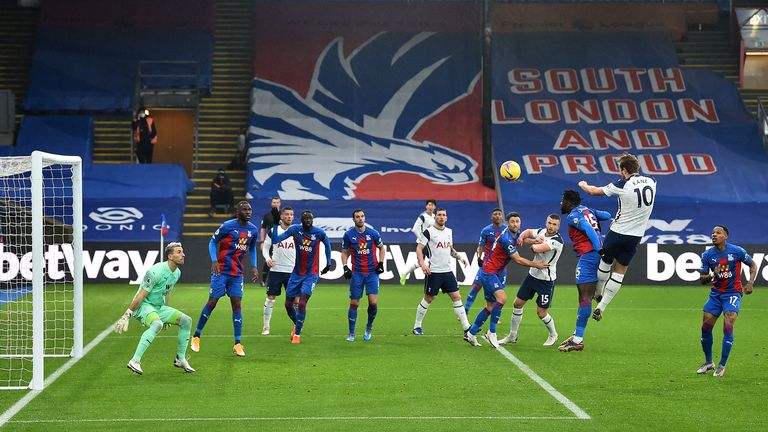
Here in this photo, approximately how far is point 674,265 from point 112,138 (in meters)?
19.6

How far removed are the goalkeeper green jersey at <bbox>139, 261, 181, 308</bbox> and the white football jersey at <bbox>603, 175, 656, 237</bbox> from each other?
19.2 ft

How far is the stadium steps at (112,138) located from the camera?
3544 centimetres

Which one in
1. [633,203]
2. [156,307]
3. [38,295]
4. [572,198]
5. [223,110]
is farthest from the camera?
[223,110]

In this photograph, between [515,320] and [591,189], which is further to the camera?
[515,320]

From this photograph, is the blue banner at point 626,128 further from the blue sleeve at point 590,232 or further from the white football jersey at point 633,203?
the white football jersey at point 633,203

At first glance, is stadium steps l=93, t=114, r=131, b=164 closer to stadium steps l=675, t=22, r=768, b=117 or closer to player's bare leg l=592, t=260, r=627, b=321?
stadium steps l=675, t=22, r=768, b=117

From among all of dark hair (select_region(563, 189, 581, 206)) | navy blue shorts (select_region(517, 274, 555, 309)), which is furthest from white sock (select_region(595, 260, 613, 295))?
navy blue shorts (select_region(517, 274, 555, 309))

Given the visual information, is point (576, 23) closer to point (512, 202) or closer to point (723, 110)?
point (723, 110)

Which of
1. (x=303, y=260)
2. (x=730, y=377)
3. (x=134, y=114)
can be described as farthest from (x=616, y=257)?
(x=134, y=114)

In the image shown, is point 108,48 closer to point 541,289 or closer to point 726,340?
point 541,289

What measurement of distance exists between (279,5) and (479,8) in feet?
25.0

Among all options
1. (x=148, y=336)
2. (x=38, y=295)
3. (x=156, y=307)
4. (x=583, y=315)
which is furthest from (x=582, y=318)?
(x=38, y=295)

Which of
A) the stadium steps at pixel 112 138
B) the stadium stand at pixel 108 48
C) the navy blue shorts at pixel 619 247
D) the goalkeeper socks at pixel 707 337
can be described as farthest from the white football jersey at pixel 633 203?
the stadium stand at pixel 108 48

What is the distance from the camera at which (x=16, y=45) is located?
129 ft
